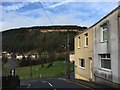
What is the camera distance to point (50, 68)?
118m

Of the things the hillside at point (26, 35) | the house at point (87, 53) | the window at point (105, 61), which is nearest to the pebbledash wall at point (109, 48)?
the window at point (105, 61)

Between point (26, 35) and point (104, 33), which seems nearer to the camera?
point (104, 33)

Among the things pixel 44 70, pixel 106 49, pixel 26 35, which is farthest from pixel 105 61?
pixel 44 70

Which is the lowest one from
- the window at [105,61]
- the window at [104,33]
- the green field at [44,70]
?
the green field at [44,70]

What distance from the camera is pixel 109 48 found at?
74.2 feet

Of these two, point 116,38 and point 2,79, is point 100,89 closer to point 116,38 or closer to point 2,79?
point 116,38

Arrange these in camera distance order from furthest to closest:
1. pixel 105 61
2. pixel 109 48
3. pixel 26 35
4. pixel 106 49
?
pixel 26 35 → pixel 105 61 → pixel 106 49 → pixel 109 48

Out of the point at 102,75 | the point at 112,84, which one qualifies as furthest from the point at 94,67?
the point at 112,84

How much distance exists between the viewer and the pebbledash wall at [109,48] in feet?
66.3

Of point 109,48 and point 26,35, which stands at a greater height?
point 26,35

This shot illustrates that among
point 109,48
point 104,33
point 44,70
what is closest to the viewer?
point 109,48

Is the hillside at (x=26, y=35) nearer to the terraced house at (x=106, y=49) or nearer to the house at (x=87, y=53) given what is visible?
the house at (x=87, y=53)

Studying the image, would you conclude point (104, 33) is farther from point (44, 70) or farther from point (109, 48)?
point (44, 70)

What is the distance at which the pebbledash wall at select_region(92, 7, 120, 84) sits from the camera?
20203 mm
